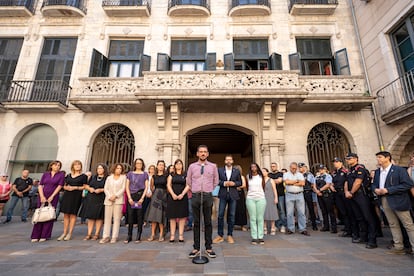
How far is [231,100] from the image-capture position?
28.4ft

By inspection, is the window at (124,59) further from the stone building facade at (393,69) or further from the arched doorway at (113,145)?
the stone building facade at (393,69)

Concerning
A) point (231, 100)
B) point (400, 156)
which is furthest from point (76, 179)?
point (400, 156)

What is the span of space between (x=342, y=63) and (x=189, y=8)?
26.2ft

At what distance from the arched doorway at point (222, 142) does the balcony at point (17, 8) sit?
10682 mm

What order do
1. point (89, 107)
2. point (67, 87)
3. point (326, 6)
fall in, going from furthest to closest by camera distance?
point (326, 6), point (67, 87), point (89, 107)

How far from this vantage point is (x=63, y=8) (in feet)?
35.6

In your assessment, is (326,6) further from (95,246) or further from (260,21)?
(95,246)

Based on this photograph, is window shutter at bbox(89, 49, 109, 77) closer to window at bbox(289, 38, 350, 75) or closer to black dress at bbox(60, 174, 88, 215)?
black dress at bbox(60, 174, 88, 215)

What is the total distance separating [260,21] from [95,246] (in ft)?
39.3

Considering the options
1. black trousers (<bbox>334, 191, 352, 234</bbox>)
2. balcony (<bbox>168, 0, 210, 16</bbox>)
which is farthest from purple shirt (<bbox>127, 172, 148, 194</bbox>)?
balcony (<bbox>168, 0, 210, 16</bbox>)

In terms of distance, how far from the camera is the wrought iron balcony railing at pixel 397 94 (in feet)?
26.9

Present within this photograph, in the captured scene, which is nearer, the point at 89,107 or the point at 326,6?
the point at 89,107

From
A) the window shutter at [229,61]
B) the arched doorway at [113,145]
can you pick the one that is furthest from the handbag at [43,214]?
the window shutter at [229,61]

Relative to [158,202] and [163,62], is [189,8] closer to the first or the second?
[163,62]
